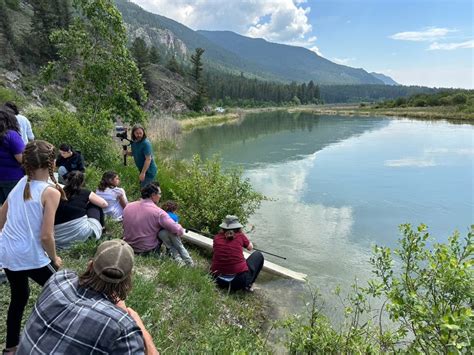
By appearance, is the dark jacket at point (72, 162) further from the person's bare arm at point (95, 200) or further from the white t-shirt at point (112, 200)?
the person's bare arm at point (95, 200)

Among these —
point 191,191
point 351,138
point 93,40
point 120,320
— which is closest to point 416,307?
point 120,320

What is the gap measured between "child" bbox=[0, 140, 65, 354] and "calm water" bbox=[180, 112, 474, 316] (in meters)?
4.08

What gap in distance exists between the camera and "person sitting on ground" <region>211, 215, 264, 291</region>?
5.46m

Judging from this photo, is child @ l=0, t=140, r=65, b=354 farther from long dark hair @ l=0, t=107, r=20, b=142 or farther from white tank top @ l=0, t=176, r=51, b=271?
long dark hair @ l=0, t=107, r=20, b=142

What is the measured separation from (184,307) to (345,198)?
9675mm

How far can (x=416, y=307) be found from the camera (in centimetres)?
262

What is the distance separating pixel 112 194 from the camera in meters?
6.30

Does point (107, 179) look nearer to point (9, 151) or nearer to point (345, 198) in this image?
point (9, 151)

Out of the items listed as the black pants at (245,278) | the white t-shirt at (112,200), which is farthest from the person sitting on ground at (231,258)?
the white t-shirt at (112,200)

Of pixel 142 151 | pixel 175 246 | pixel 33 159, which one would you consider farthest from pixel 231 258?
pixel 33 159

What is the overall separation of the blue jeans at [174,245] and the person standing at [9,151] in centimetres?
214

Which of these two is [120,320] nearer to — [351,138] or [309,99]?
[351,138]

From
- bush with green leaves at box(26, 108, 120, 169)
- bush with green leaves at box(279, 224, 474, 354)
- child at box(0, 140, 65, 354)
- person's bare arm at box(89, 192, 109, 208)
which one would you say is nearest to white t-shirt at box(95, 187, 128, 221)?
person's bare arm at box(89, 192, 109, 208)

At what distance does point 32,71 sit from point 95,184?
106ft
